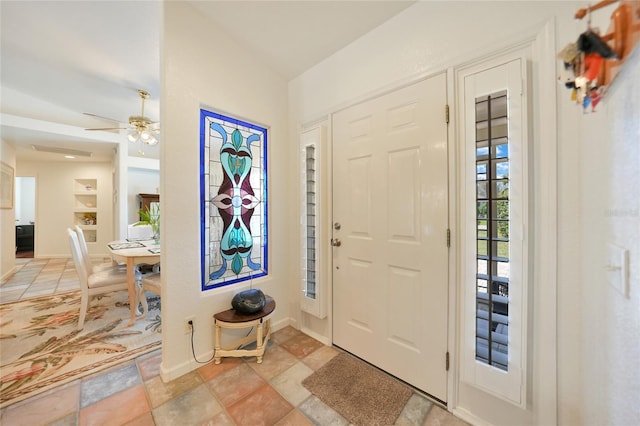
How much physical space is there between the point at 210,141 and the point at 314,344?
203 centimetres

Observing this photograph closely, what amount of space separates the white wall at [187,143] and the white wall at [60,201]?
6165mm

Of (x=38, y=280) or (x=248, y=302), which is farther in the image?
(x=38, y=280)

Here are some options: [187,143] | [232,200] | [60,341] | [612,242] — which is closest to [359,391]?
[612,242]

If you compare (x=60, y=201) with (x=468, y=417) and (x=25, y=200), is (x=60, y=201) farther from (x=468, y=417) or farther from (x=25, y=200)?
(x=468, y=417)

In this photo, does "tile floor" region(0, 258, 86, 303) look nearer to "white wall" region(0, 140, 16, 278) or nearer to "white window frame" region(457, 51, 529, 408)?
"white wall" region(0, 140, 16, 278)

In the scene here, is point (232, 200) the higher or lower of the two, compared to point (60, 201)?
lower

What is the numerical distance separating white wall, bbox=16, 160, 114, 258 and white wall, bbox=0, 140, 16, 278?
1.49 m

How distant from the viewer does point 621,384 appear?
0.66 meters

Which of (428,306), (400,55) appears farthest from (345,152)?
(428,306)

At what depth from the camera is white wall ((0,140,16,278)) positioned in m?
3.97

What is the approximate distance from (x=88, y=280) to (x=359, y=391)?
3019mm

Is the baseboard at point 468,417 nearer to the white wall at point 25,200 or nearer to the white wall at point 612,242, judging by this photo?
the white wall at point 612,242

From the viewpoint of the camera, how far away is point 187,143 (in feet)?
5.78

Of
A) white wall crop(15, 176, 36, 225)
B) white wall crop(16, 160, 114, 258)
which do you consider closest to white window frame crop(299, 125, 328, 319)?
white wall crop(16, 160, 114, 258)
